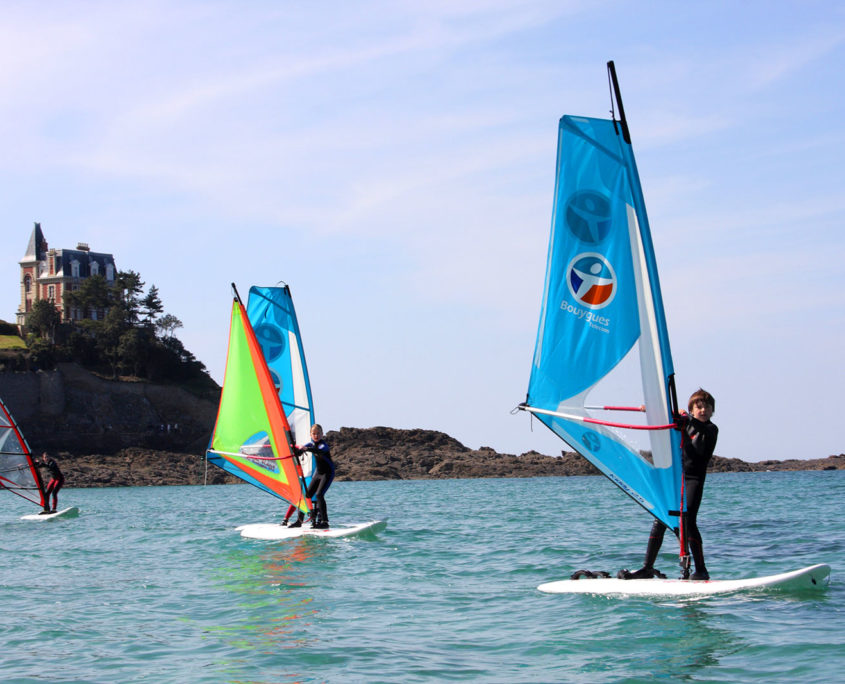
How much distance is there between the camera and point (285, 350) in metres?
18.7

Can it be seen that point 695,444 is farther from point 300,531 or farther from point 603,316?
point 300,531

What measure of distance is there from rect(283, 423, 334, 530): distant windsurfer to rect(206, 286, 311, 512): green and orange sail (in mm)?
329

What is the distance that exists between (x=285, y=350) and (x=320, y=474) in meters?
3.57

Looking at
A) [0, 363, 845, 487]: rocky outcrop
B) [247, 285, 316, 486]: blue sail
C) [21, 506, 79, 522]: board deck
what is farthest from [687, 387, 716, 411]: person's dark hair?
[0, 363, 845, 487]: rocky outcrop

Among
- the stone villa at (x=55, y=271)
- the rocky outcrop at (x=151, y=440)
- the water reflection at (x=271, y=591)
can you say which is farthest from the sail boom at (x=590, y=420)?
the stone villa at (x=55, y=271)

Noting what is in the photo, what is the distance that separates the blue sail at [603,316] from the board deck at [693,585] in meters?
0.69

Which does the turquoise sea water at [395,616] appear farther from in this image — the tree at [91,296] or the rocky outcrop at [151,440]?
the tree at [91,296]

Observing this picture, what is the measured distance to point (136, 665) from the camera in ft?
25.2

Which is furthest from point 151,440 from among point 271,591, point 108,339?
point 271,591

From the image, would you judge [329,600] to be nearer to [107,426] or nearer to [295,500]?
[295,500]

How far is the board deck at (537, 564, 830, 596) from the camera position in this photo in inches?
362

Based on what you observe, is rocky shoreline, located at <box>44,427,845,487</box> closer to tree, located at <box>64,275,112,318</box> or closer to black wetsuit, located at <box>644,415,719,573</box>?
tree, located at <box>64,275,112,318</box>

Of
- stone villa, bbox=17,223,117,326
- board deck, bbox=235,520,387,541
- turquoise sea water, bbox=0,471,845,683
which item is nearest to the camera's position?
turquoise sea water, bbox=0,471,845,683

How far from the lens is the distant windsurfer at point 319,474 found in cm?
1552
